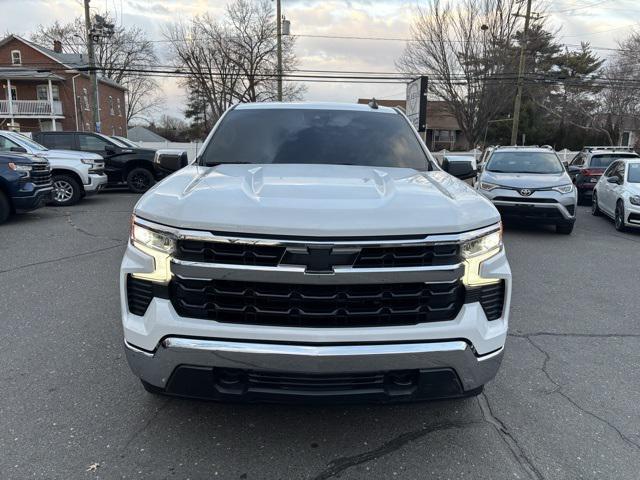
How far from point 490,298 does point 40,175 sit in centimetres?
985

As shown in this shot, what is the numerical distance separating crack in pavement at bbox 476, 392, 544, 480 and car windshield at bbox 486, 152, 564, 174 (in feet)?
26.3

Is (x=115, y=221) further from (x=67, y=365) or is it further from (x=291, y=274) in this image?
(x=291, y=274)

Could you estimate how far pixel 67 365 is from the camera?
3588 millimetres

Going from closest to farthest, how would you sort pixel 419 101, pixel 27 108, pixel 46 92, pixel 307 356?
pixel 307 356 < pixel 419 101 < pixel 27 108 < pixel 46 92

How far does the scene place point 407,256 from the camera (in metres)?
2.21

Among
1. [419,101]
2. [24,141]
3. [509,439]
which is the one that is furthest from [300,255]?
[419,101]

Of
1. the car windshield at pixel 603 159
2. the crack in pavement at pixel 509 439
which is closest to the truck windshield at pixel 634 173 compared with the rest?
the car windshield at pixel 603 159

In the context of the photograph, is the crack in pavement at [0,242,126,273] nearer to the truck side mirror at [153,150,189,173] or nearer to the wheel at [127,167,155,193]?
the truck side mirror at [153,150,189,173]

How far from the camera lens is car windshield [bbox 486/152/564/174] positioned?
1015 centimetres

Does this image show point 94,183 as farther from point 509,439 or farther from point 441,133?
point 441,133

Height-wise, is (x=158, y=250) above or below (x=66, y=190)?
above

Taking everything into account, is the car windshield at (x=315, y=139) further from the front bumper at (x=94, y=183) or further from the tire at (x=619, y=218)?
the front bumper at (x=94, y=183)

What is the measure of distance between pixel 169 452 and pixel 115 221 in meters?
8.39

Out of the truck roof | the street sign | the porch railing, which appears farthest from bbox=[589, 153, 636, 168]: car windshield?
the porch railing
